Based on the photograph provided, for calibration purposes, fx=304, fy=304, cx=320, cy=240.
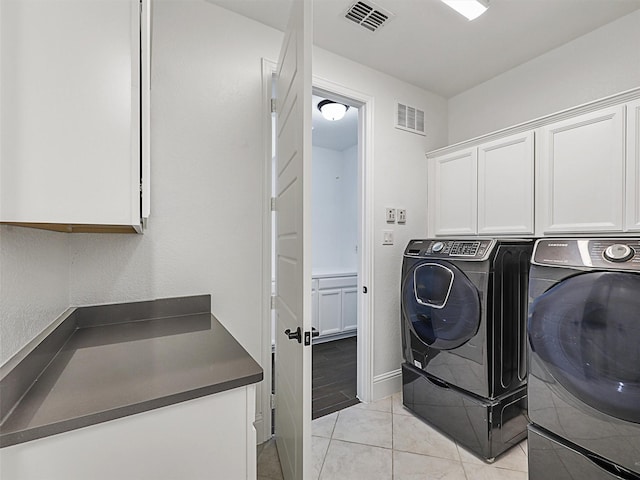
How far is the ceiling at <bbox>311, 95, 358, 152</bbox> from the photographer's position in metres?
3.29

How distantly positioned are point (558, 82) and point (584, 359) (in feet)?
6.16

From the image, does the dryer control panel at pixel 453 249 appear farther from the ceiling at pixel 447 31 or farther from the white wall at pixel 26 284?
the white wall at pixel 26 284

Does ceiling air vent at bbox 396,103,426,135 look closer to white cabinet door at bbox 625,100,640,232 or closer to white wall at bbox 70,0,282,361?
white wall at bbox 70,0,282,361

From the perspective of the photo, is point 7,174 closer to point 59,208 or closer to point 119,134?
point 59,208

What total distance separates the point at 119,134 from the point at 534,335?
5.99ft

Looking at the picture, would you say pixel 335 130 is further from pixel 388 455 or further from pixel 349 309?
pixel 388 455

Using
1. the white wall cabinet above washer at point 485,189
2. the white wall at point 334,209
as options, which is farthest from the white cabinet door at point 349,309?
the white wall cabinet above washer at point 485,189

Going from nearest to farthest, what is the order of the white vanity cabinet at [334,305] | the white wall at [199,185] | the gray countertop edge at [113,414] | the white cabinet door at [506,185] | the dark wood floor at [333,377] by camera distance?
the gray countertop edge at [113,414]
the white wall at [199,185]
the white cabinet door at [506,185]
the dark wood floor at [333,377]
the white vanity cabinet at [334,305]

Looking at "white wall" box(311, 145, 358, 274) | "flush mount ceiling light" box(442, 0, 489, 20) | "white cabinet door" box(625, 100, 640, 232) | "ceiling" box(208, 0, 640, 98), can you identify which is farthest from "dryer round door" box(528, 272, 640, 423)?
"white wall" box(311, 145, 358, 274)

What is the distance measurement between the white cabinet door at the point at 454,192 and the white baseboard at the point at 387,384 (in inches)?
47.9

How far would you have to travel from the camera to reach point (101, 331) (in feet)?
4.18

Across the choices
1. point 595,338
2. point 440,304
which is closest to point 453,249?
point 440,304

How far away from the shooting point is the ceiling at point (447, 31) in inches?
67.6

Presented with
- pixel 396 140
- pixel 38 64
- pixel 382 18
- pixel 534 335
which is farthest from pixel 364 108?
pixel 38 64
